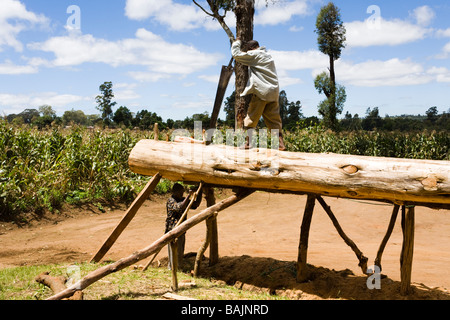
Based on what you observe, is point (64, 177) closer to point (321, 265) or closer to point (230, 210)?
point (230, 210)

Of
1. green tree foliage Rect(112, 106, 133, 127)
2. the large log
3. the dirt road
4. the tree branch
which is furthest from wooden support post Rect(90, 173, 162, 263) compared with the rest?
green tree foliage Rect(112, 106, 133, 127)

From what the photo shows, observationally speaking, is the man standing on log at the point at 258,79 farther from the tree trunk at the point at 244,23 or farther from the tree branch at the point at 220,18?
the tree branch at the point at 220,18

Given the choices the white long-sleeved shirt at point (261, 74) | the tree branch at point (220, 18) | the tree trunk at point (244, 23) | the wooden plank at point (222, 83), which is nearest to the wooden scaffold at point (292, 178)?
the white long-sleeved shirt at point (261, 74)

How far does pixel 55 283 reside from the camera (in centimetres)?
457

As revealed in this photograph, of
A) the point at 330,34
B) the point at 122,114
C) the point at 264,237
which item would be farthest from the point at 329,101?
the point at 264,237

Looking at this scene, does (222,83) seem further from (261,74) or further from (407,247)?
(407,247)

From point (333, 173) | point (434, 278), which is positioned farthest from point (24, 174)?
point (434, 278)

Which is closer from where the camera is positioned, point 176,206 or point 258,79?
point 176,206

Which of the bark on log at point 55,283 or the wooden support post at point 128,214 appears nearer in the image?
the bark on log at point 55,283

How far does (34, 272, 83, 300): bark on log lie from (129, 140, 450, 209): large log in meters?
2.00

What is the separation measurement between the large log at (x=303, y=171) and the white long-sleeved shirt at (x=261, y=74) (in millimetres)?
1461

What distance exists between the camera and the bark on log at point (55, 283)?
14.0ft

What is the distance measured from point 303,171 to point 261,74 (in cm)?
228

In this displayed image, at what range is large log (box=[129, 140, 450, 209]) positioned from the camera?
167 inches
